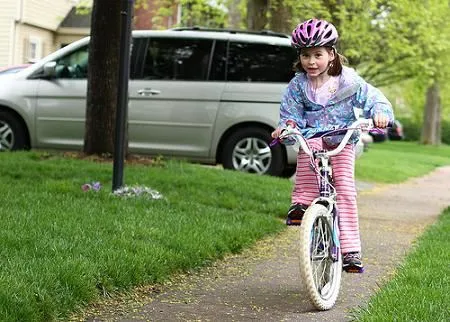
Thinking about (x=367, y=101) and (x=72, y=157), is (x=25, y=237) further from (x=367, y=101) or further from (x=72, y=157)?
(x=72, y=157)

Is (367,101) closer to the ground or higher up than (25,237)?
higher up

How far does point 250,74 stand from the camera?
11.8 meters

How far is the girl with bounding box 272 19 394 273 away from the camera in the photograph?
17.0 ft

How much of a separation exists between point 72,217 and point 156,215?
2.84 ft

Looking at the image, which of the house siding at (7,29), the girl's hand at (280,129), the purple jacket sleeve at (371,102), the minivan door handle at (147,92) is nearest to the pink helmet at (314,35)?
the purple jacket sleeve at (371,102)

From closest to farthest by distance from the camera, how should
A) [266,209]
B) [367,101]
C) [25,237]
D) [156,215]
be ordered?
1. [367,101]
2. [25,237]
3. [156,215]
4. [266,209]

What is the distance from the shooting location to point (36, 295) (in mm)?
4301

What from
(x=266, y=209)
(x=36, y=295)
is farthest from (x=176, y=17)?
(x=36, y=295)

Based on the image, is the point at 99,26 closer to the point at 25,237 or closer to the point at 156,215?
the point at 156,215

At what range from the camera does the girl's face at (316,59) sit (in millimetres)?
5188

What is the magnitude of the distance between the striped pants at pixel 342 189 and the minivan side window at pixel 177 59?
6.75 m

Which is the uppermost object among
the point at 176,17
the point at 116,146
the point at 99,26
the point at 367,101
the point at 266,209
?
the point at 176,17

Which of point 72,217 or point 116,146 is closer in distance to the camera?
point 72,217

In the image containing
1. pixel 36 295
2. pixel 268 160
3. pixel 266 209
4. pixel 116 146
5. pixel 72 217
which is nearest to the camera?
pixel 36 295
